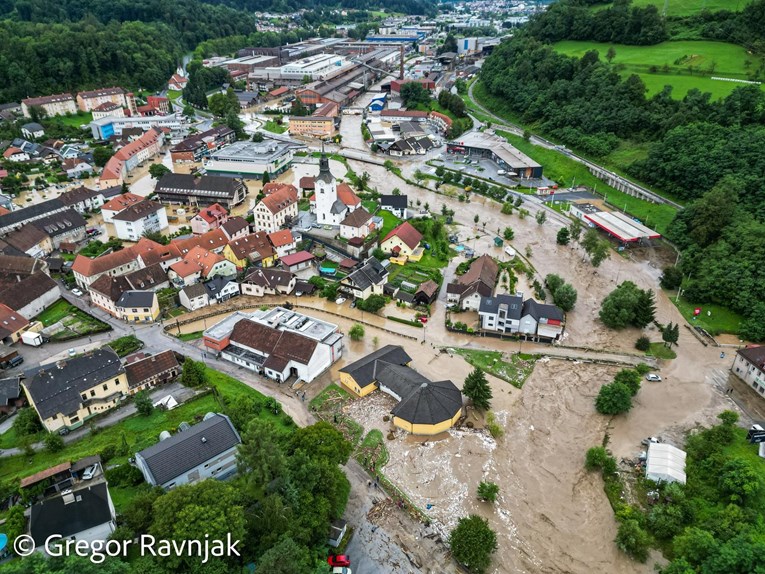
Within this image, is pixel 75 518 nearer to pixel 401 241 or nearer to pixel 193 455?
pixel 193 455

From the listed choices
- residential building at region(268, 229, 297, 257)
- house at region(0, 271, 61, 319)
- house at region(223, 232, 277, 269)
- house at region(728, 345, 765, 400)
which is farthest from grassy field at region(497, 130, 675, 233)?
house at region(0, 271, 61, 319)

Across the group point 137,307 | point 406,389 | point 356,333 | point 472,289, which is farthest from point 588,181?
point 137,307

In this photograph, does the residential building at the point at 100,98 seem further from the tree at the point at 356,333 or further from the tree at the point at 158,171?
the tree at the point at 356,333

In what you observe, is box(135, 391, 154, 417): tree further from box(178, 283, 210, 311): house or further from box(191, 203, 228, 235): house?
box(191, 203, 228, 235): house

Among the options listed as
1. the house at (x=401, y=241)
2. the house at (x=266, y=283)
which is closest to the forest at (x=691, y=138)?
the house at (x=401, y=241)

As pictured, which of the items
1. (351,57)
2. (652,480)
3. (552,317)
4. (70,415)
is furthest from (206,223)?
(351,57)
